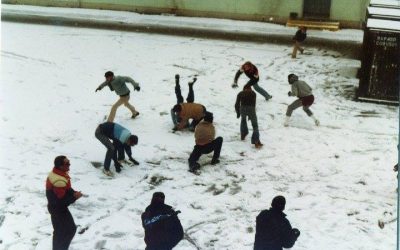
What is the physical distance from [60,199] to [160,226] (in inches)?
→ 62.6

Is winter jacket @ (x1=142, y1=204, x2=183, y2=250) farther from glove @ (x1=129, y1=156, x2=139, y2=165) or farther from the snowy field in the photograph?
glove @ (x1=129, y1=156, x2=139, y2=165)

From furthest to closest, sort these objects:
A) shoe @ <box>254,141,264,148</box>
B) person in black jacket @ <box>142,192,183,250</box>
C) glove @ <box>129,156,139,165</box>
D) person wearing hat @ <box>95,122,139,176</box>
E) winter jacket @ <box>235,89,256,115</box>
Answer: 1. shoe @ <box>254,141,264,148</box>
2. winter jacket @ <box>235,89,256,115</box>
3. glove @ <box>129,156,139,165</box>
4. person wearing hat @ <box>95,122,139,176</box>
5. person in black jacket @ <box>142,192,183,250</box>

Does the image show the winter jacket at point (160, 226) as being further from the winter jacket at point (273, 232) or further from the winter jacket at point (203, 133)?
the winter jacket at point (203, 133)

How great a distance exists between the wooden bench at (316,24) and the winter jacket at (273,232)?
52.7 ft

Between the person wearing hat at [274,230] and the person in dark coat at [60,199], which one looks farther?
the person in dark coat at [60,199]

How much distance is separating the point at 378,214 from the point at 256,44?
11252 mm

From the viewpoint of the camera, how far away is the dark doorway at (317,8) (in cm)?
2186

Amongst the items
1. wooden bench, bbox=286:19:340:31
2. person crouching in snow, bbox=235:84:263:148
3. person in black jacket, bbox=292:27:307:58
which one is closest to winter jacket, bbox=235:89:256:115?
person crouching in snow, bbox=235:84:263:148

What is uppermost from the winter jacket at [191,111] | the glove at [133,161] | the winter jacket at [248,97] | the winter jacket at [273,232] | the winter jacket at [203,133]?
the winter jacket at [248,97]

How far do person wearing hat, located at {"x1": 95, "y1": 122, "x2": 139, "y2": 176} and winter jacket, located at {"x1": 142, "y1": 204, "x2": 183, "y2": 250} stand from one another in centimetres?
290

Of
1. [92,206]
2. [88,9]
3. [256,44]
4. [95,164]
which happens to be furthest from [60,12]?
[92,206]

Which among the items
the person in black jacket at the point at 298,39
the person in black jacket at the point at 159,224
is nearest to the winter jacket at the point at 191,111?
the person in black jacket at the point at 159,224

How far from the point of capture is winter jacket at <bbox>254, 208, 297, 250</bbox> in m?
6.53

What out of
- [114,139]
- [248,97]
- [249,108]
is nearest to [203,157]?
[249,108]
